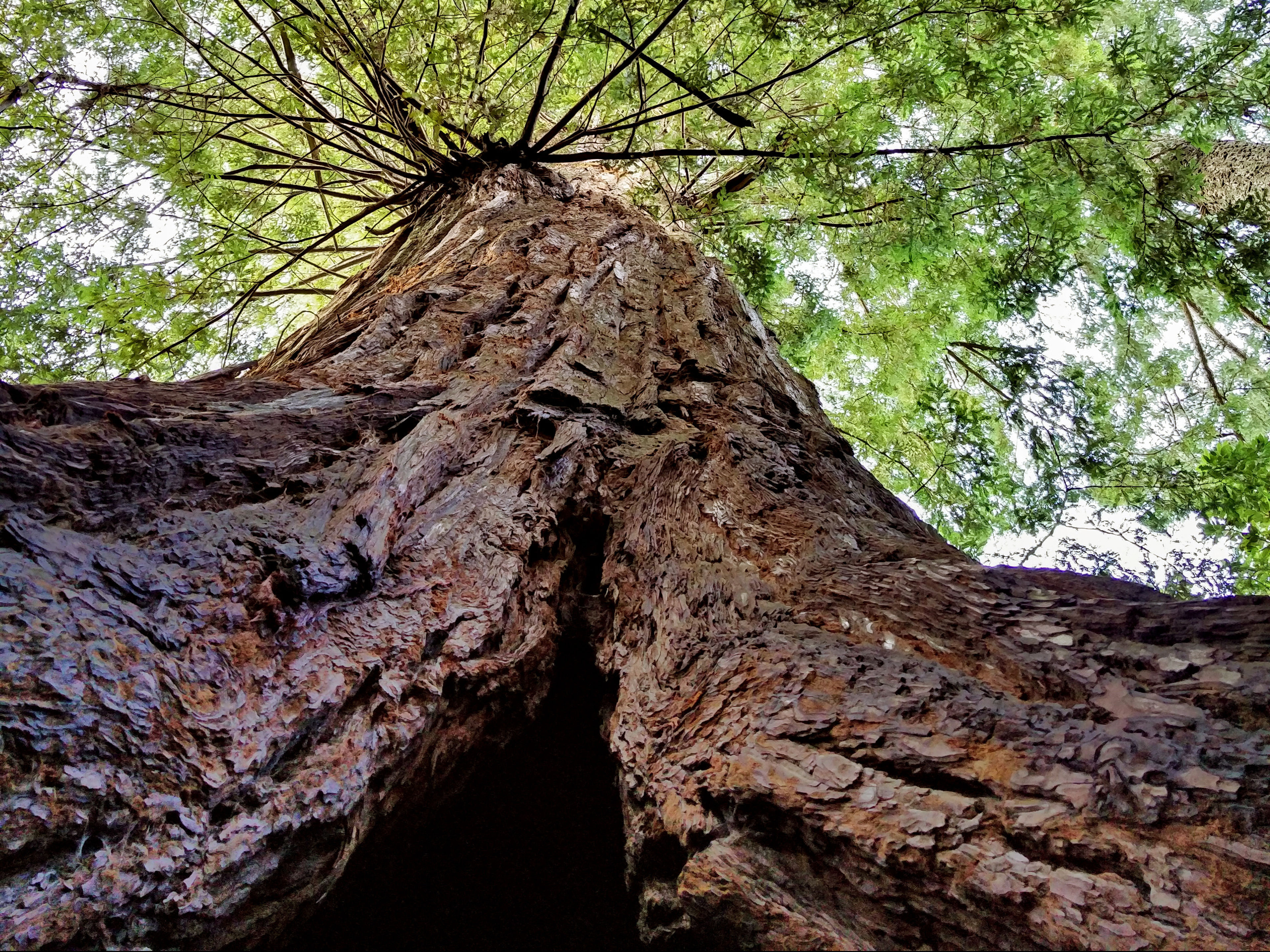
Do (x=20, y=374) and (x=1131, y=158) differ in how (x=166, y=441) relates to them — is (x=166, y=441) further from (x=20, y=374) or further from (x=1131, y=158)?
(x=1131, y=158)

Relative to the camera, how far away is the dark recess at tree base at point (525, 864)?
1295mm

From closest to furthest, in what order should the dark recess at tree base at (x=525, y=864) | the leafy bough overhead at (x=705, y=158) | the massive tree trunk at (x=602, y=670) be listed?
the massive tree trunk at (x=602, y=670), the dark recess at tree base at (x=525, y=864), the leafy bough overhead at (x=705, y=158)

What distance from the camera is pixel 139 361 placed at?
10.1 feet

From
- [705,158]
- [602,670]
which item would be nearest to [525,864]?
[602,670]

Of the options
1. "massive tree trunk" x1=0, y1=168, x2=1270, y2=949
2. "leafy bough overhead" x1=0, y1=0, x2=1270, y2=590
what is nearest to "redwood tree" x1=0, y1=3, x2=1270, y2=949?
"massive tree trunk" x1=0, y1=168, x2=1270, y2=949

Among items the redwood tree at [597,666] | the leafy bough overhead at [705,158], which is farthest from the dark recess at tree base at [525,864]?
the leafy bough overhead at [705,158]

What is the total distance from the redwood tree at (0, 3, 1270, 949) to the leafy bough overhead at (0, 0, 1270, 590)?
1692mm

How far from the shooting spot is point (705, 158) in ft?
14.9

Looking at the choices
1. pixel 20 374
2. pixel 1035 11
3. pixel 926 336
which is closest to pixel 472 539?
pixel 20 374

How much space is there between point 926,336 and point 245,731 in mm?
5120

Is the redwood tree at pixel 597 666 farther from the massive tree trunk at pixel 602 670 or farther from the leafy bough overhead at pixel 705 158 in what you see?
the leafy bough overhead at pixel 705 158

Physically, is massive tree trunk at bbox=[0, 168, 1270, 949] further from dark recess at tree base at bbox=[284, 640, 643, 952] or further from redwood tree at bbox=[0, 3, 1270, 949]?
dark recess at tree base at bbox=[284, 640, 643, 952]

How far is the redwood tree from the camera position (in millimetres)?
874

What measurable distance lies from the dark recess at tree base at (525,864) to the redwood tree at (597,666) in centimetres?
10
